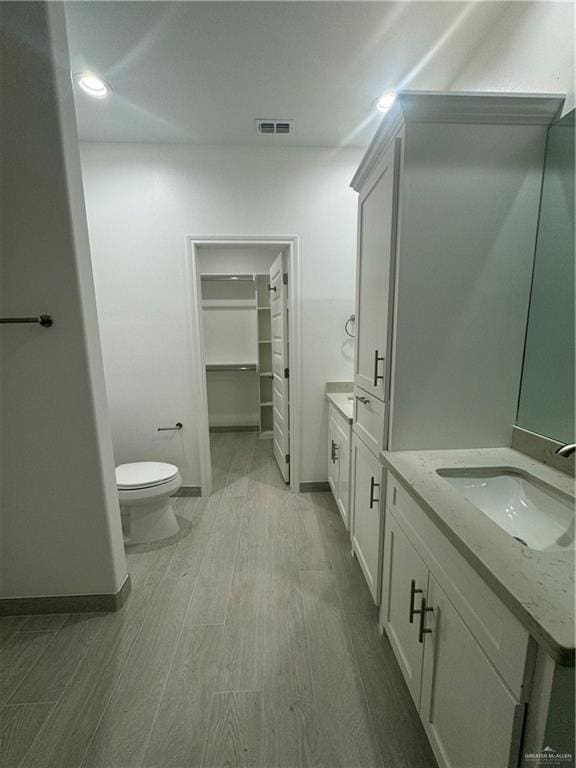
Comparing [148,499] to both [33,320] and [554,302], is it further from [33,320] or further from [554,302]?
[554,302]

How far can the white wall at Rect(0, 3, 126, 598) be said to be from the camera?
128cm

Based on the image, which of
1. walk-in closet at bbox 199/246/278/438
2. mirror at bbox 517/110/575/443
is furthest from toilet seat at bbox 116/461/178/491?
mirror at bbox 517/110/575/443

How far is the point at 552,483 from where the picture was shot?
1037mm

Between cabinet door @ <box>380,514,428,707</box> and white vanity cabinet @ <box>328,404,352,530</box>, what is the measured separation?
Answer: 678mm

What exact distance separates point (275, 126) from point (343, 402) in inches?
75.6

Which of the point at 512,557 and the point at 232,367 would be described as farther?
the point at 232,367

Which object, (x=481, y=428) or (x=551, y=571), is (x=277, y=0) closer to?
(x=481, y=428)

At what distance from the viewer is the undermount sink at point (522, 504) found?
96cm

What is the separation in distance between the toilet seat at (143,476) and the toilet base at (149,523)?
16cm

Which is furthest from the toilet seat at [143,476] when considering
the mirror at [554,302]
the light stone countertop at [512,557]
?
the mirror at [554,302]

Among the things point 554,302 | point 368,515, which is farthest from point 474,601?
point 554,302

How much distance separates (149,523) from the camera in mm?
2217

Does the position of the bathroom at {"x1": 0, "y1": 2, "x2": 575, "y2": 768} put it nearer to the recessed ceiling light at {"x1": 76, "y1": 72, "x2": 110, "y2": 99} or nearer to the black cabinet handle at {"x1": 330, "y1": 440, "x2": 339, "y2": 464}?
the recessed ceiling light at {"x1": 76, "y1": 72, "x2": 110, "y2": 99}

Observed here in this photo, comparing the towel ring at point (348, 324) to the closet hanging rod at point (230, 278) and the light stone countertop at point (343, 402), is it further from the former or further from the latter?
the closet hanging rod at point (230, 278)
